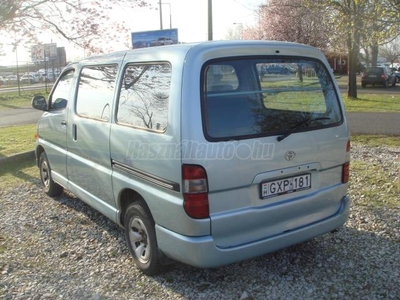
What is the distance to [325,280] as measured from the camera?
341 centimetres

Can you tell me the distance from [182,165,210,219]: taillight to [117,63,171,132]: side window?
1.43ft

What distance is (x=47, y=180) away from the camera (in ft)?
19.6

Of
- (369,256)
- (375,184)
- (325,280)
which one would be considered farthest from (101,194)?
(375,184)

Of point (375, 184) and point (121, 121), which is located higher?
point (121, 121)

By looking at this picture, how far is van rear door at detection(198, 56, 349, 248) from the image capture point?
9.80ft

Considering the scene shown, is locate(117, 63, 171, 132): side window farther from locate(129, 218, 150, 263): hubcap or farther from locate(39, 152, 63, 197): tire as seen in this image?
locate(39, 152, 63, 197): tire

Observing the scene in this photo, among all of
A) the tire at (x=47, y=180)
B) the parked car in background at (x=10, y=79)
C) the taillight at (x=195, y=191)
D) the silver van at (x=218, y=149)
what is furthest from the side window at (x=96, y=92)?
the parked car in background at (x=10, y=79)

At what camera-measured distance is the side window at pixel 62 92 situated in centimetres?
502

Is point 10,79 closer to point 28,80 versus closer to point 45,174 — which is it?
point 28,80

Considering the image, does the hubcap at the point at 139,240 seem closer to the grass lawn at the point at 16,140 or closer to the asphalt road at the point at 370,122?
the grass lawn at the point at 16,140

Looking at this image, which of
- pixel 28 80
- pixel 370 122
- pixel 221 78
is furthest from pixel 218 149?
pixel 28 80

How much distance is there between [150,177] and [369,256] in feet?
7.18

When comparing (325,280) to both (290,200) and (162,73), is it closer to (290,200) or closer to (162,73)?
(290,200)

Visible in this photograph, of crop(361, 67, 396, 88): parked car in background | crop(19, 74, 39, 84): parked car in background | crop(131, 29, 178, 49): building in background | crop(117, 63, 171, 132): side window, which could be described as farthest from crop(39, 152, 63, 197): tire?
crop(19, 74, 39, 84): parked car in background
